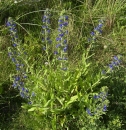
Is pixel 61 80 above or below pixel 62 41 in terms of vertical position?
below

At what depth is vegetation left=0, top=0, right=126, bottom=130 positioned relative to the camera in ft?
8.60

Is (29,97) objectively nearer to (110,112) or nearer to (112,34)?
(110,112)

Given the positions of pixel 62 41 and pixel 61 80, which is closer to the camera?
pixel 62 41

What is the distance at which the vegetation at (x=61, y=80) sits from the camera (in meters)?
2.62

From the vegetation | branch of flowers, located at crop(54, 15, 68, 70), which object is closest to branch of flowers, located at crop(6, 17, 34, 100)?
the vegetation

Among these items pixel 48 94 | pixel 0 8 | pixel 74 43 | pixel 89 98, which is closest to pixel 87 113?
pixel 89 98

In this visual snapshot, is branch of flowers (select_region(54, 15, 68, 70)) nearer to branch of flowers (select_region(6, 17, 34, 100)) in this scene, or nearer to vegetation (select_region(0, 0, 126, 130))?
vegetation (select_region(0, 0, 126, 130))

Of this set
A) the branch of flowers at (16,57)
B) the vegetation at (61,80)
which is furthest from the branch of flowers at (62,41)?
the branch of flowers at (16,57)

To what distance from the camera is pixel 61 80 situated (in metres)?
2.74

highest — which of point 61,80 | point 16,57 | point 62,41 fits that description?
point 62,41

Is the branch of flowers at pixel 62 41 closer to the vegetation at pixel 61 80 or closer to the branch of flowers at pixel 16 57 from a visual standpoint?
the vegetation at pixel 61 80

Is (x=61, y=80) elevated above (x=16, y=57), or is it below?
below

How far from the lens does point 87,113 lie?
102 inches

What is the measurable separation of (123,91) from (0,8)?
223 centimetres
